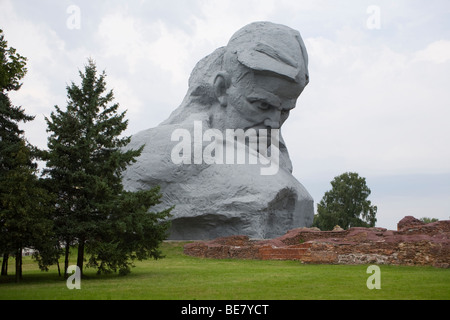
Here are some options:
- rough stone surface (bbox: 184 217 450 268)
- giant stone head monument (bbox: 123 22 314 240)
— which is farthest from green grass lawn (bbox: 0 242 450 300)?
giant stone head monument (bbox: 123 22 314 240)

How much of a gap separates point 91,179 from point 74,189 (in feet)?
1.67

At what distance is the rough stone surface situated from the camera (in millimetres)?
12000

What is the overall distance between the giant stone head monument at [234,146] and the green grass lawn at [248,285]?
6.85 m

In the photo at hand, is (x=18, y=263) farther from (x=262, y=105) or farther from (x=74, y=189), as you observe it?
(x=262, y=105)

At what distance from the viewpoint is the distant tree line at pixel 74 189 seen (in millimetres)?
10414

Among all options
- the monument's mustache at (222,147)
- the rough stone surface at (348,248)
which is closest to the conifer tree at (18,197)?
the rough stone surface at (348,248)

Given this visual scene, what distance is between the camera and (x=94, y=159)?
469 inches

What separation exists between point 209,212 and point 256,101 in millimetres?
5318

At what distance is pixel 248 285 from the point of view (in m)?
8.96

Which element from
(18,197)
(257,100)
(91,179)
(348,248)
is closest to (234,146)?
(257,100)

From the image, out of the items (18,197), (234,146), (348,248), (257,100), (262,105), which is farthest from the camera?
(262,105)

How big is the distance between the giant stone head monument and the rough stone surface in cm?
189
